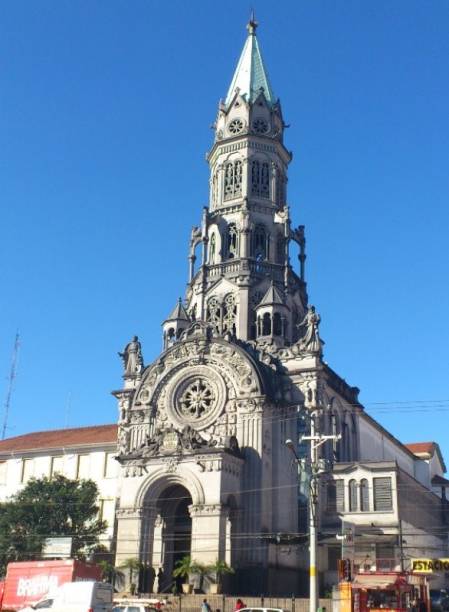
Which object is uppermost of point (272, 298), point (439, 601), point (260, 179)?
point (260, 179)

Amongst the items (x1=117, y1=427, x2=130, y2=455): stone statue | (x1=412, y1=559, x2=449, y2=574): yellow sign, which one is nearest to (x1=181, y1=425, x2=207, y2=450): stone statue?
(x1=117, y1=427, x2=130, y2=455): stone statue

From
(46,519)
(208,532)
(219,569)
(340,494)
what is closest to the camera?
(219,569)

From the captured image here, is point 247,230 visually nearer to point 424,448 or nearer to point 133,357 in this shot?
point 133,357

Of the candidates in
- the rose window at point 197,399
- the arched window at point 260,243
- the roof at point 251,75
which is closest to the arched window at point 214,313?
the arched window at point 260,243

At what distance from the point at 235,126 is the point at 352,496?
35879mm

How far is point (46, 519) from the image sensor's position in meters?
53.0

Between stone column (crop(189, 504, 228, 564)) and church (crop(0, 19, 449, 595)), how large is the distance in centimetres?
9

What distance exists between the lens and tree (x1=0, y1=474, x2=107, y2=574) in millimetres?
52094

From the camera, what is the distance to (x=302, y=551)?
51.8 meters

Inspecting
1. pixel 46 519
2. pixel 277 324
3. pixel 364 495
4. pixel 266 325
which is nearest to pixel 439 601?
pixel 364 495

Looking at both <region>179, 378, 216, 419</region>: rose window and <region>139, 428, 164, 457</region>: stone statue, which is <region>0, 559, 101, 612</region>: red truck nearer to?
<region>139, 428, 164, 457</region>: stone statue

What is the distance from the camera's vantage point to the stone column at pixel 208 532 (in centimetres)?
4638

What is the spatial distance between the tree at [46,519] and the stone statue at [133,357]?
10.3m

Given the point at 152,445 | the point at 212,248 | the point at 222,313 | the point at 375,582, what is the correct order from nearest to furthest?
the point at 375,582 → the point at 152,445 → the point at 222,313 → the point at 212,248
